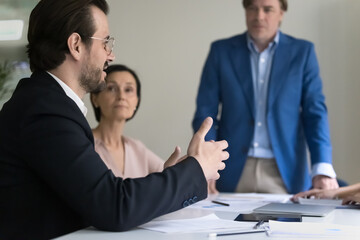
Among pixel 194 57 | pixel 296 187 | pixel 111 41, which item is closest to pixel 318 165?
pixel 296 187

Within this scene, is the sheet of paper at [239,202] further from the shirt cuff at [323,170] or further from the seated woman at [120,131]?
the seated woman at [120,131]

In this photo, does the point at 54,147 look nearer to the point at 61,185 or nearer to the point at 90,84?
the point at 61,185

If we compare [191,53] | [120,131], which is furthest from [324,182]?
[191,53]

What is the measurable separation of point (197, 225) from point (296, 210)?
471 mm

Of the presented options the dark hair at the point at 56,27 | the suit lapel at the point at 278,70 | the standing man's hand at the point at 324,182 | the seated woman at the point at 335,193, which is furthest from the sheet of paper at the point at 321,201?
the dark hair at the point at 56,27

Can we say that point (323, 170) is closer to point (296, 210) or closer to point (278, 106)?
point (278, 106)

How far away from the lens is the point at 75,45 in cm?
165

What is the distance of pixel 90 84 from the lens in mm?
1701

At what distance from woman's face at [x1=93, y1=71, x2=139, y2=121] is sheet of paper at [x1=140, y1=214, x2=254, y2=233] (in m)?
1.59

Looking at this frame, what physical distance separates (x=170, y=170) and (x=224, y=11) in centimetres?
343

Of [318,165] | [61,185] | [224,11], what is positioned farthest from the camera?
[224,11]

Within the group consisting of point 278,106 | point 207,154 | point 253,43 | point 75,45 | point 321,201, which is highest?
point 253,43

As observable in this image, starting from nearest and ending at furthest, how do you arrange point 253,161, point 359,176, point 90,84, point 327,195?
point 90,84 < point 327,195 < point 253,161 < point 359,176

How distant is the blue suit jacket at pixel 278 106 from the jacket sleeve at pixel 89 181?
61.9 inches
